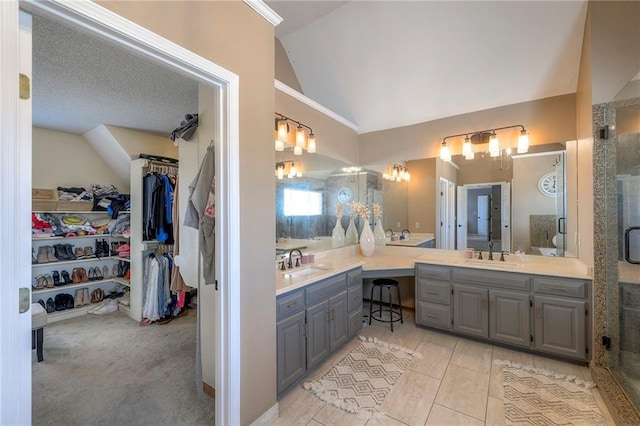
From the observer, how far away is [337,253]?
3.60m

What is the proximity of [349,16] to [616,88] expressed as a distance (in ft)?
7.76

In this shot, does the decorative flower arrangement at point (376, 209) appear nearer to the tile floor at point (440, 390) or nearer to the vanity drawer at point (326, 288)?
the vanity drawer at point (326, 288)

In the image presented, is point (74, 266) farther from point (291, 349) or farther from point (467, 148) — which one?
point (467, 148)

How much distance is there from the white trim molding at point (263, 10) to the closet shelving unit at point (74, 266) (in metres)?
3.77

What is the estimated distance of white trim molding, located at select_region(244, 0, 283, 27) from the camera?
5.51ft

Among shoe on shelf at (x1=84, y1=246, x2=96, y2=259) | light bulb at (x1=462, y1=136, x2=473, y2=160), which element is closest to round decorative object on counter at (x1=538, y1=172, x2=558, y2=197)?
light bulb at (x1=462, y1=136, x2=473, y2=160)

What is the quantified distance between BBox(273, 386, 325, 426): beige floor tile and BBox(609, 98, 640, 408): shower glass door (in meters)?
2.41

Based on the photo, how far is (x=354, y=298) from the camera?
2.92m

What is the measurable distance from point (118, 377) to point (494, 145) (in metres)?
4.41

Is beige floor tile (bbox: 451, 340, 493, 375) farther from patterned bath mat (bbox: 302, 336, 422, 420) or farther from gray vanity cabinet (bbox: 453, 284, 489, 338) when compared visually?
patterned bath mat (bbox: 302, 336, 422, 420)

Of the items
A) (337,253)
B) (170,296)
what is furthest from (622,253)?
(170,296)

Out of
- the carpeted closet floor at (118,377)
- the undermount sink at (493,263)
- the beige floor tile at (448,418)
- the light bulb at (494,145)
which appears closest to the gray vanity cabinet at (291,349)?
the carpeted closet floor at (118,377)

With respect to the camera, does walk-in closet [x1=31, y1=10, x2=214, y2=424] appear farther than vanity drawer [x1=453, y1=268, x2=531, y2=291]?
No

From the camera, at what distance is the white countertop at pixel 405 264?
7.99ft
